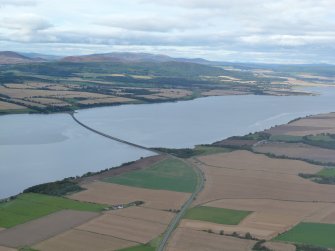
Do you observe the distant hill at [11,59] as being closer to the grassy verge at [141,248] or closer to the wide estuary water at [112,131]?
the wide estuary water at [112,131]

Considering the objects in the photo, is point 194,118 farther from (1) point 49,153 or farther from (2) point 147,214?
(2) point 147,214

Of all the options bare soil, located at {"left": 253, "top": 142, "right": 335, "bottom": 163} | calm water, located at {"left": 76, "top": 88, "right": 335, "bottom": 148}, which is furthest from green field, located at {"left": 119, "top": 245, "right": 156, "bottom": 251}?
calm water, located at {"left": 76, "top": 88, "right": 335, "bottom": 148}

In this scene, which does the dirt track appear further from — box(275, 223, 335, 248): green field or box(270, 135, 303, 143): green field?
box(270, 135, 303, 143): green field

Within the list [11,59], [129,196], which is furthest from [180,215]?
[11,59]

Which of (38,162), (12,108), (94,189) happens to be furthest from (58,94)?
(94,189)

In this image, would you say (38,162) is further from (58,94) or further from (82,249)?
(58,94)

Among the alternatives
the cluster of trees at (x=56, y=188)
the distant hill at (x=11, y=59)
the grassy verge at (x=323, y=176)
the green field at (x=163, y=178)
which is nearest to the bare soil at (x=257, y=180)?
the grassy verge at (x=323, y=176)
